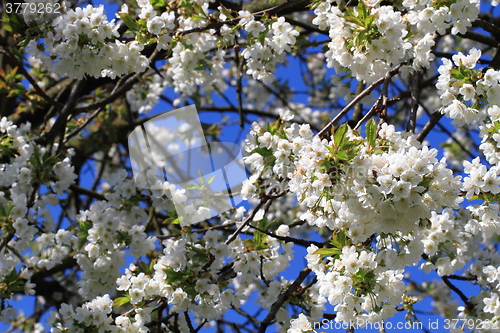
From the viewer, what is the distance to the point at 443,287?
611cm

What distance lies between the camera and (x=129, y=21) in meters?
2.28

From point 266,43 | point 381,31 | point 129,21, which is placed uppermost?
point 266,43

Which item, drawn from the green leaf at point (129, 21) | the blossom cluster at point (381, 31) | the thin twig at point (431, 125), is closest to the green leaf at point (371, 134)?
the blossom cluster at point (381, 31)

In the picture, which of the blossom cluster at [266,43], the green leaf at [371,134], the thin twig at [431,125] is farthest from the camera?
the blossom cluster at [266,43]

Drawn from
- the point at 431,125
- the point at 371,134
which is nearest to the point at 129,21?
the point at 371,134

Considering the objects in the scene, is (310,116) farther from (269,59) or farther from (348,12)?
(348,12)

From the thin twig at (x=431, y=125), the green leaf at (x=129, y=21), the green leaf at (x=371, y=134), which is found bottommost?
the green leaf at (x=371, y=134)

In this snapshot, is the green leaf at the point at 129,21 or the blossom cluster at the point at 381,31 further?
the green leaf at the point at 129,21

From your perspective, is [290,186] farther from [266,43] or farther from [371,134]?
[266,43]

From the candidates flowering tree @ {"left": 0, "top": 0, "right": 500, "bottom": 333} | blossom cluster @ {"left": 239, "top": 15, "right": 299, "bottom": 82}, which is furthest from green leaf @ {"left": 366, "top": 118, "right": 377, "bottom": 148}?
blossom cluster @ {"left": 239, "top": 15, "right": 299, "bottom": 82}

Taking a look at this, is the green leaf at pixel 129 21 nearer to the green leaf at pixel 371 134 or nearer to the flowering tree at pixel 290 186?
the flowering tree at pixel 290 186

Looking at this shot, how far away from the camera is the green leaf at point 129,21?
2.24 meters

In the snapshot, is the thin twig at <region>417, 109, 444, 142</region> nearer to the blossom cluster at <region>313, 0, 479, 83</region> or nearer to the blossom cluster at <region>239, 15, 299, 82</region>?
the blossom cluster at <region>313, 0, 479, 83</region>

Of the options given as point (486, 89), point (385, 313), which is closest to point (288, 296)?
point (385, 313)
